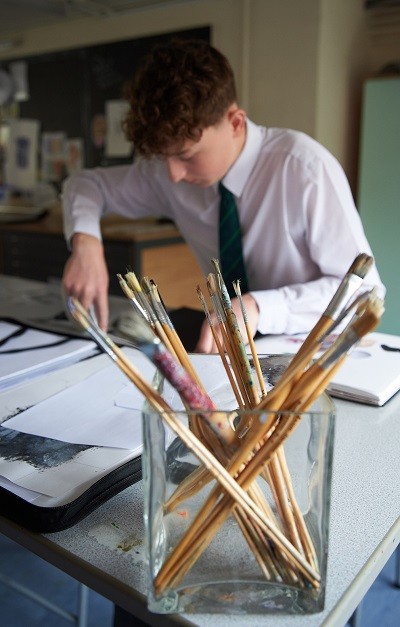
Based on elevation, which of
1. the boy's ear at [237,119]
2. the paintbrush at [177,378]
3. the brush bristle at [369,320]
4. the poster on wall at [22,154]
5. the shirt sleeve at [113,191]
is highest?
the boy's ear at [237,119]

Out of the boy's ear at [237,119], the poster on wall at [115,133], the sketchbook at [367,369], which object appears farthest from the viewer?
the poster on wall at [115,133]

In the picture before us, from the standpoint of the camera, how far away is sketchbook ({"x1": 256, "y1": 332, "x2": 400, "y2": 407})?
30.5 inches

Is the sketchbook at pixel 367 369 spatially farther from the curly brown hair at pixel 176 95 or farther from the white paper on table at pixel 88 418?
the curly brown hair at pixel 176 95

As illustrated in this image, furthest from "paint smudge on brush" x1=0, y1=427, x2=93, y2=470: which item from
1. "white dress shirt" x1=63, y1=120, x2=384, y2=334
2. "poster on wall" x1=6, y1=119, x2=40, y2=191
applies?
"poster on wall" x1=6, y1=119, x2=40, y2=191

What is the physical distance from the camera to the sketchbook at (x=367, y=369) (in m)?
0.77

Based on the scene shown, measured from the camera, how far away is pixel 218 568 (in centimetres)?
43

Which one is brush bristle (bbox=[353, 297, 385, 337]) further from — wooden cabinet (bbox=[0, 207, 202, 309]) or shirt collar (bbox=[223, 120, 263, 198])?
wooden cabinet (bbox=[0, 207, 202, 309])

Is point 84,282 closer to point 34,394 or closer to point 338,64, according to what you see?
point 34,394

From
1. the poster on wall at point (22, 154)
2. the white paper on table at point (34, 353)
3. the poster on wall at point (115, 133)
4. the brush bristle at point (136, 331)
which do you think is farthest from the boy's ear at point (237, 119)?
the poster on wall at point (22, 154)

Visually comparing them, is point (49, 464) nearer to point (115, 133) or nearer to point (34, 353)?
point (34, 353)

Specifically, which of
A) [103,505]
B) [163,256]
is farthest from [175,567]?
[163,256]

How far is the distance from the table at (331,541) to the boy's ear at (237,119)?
0.68 meters

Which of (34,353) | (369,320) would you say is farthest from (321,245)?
(369,320)

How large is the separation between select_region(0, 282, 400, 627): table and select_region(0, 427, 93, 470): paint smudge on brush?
7 centimetres
